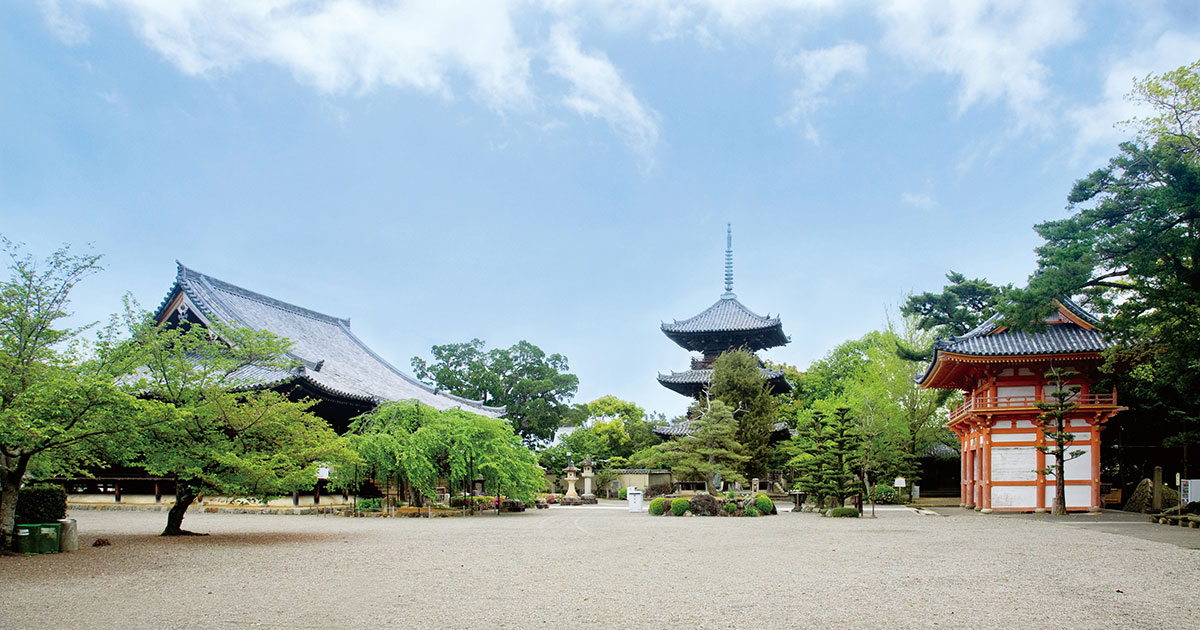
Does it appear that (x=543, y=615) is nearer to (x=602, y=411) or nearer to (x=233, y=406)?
(x=233, y=406)

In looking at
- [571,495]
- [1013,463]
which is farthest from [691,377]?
[1013,463]

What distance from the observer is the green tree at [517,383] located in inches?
1957

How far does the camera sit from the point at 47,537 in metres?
12.2

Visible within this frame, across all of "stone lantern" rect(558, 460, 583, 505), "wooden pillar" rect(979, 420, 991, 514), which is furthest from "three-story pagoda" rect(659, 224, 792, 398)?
"wooden pillar" rect(979, 420, 991, 514)

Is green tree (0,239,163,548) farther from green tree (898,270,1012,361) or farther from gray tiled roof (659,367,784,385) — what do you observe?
green tree (898,270,1012,361)

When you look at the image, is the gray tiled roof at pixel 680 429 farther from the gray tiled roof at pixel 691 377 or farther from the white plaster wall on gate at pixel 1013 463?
the white plaster wall on gate at pixel 1013 463

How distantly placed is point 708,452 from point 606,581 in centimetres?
1831

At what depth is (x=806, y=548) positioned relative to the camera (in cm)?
1370

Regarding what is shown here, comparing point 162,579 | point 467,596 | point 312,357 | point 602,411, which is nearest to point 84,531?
point 162,579

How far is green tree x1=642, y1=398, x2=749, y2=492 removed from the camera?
27.8m

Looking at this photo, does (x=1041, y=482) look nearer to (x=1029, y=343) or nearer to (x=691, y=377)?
(x=1029, y=343)

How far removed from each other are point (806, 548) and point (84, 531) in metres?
14.0

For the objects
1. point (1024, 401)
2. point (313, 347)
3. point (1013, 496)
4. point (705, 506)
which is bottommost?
point (705, 506)

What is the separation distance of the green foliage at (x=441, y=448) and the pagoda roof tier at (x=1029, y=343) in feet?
43.8
